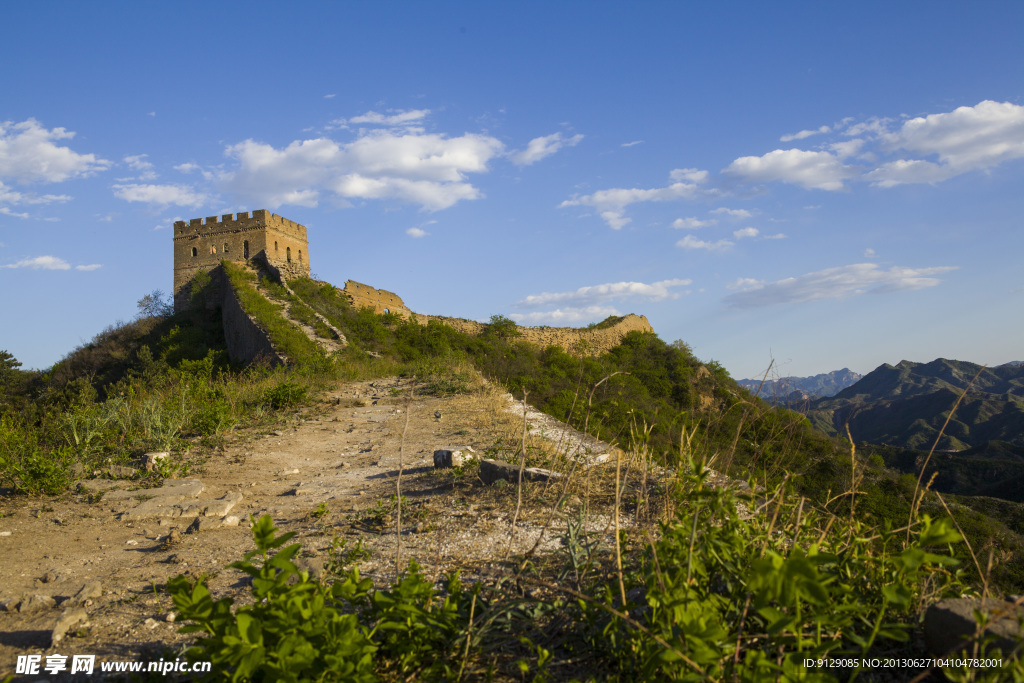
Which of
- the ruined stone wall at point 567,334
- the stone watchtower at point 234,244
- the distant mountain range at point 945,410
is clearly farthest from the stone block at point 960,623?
the stone watchtower at point 234,244

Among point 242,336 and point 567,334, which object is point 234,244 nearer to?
point 242,336

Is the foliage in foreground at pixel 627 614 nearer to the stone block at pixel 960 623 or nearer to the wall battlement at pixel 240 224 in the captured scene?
the stone block at pixel 960 623

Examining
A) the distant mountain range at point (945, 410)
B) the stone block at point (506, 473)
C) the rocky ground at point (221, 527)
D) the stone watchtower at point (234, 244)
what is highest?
the stone watchtower at point (234, 244)

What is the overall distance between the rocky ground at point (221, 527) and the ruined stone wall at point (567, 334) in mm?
15969

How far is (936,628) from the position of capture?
1725mm

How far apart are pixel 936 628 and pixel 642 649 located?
0.98m

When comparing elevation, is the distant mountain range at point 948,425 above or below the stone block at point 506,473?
below

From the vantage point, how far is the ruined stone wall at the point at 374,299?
2144 cm

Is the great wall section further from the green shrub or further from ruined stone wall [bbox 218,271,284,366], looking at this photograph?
the green shrub

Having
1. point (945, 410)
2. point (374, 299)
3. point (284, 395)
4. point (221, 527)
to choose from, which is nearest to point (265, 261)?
point (374, 299)

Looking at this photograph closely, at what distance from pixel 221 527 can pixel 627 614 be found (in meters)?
3.08

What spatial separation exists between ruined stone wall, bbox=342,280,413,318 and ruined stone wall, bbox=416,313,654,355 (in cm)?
138

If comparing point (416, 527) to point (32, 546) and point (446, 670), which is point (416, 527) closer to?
point (446, 670)

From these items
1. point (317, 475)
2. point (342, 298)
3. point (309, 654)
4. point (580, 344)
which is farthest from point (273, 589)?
point (580, 344)
